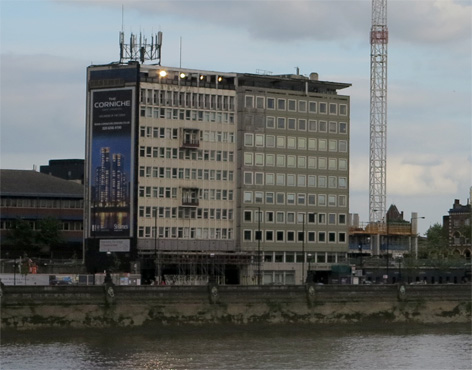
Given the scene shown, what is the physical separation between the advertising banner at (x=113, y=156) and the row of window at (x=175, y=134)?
2728 millimetres

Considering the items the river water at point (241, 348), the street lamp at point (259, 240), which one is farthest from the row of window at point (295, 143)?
the river water at point (241, 348)

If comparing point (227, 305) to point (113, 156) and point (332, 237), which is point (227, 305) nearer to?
point (113, 156)

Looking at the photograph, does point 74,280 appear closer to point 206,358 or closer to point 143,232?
point 143,232

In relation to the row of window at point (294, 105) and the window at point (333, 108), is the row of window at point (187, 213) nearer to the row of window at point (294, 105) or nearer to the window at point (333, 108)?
the row of window at point (294, 105)

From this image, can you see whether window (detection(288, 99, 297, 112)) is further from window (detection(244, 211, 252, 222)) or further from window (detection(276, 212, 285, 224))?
window (detection(244, 211, 252, 222))

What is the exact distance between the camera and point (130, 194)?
17275cm

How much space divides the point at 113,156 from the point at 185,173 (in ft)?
35.9

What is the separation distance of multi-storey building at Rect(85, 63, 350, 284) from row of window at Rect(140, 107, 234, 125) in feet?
0.45

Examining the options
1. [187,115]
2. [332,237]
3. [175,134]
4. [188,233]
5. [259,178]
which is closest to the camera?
[175,134]

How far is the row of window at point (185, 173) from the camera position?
174 metres

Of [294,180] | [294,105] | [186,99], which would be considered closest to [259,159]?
[294,180]

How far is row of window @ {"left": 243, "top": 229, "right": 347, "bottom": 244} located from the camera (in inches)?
7151

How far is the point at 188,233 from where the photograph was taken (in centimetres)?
17862

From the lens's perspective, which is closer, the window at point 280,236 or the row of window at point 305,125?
the row of window at point 305,125
